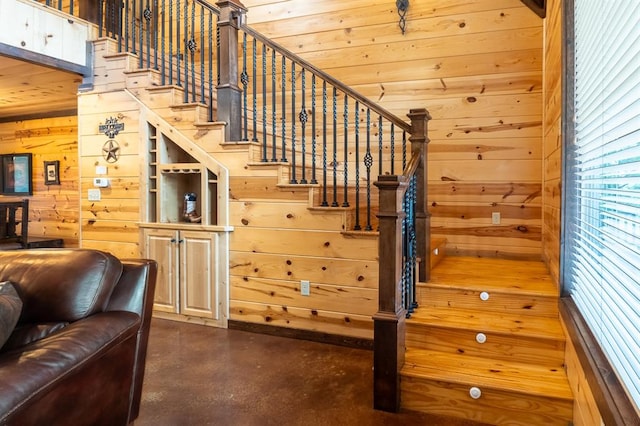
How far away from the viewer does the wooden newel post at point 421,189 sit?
284 centimetres

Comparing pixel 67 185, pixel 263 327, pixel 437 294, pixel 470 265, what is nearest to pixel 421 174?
pixel 437 294

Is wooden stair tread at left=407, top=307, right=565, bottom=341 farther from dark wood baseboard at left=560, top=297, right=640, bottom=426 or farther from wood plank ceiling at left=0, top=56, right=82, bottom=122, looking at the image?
wood plank ceiling at left=0, top=56, right=82, bottom=122

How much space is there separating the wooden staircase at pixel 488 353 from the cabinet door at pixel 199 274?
1.74 m

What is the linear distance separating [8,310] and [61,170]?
187 inches

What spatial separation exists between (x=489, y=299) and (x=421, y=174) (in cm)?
88

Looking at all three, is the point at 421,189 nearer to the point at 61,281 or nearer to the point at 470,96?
the point at 470,96

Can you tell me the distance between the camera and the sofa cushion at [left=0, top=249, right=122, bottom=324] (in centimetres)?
172

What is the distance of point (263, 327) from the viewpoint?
351cm

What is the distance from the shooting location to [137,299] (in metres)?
1.92

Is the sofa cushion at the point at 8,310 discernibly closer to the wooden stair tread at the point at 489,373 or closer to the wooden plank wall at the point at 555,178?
the wooden stair tread at the point at 489,373

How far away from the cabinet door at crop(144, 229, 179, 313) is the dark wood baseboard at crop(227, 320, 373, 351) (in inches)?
23.8

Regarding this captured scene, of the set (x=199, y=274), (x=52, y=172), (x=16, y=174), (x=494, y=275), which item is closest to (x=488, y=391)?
(x=494, y=275)

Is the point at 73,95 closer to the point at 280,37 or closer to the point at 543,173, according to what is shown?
the point at 280,37

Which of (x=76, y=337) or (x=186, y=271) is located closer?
(x=76, y=337)
